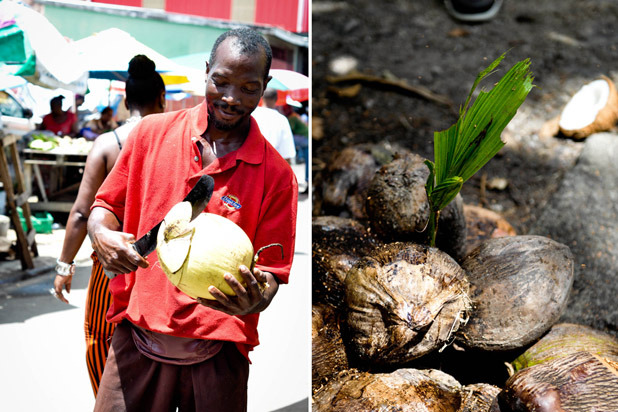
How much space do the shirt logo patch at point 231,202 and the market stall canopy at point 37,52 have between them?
99cm

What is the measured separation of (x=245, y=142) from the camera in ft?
5.32

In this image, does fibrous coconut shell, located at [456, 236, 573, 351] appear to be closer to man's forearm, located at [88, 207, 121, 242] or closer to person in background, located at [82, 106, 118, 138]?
man's forearm, located at [88, 207, 121, 242]

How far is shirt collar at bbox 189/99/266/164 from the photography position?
159 cm

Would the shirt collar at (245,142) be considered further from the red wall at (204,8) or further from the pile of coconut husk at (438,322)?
the pile of coconut husk at (438,322)

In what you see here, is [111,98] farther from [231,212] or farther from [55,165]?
[231,212]

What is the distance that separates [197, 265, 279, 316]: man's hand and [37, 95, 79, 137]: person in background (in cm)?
132

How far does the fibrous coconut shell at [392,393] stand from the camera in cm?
202

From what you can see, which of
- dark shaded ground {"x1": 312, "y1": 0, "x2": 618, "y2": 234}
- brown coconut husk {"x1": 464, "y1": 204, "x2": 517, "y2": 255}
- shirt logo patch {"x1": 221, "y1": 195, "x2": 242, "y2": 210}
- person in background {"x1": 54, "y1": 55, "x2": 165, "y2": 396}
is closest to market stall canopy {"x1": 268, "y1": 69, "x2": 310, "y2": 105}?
person in background {"x1": 54, "y1": 55, "x2": 165, "y2": 396}

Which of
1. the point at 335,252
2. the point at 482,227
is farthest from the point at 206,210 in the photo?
the point at 482,227

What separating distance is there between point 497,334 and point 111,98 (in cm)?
174

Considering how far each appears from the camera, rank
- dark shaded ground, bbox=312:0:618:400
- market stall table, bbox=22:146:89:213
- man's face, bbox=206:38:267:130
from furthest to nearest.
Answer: dark shaded ground, bbox=312:0:618:400
market stall table, bbox=22:146:89:213
man's face, bbox=206:38:267:130

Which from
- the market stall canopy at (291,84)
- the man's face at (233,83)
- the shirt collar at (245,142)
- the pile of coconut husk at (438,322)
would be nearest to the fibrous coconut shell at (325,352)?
the pile of coconut husk at (438,322)

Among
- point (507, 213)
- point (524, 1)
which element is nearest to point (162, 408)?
point (507, 213)

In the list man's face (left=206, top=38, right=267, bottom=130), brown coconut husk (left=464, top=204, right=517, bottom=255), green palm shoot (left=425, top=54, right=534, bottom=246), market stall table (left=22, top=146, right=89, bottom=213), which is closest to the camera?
man's face (left=206, top=38, right=267, bottom=130)
